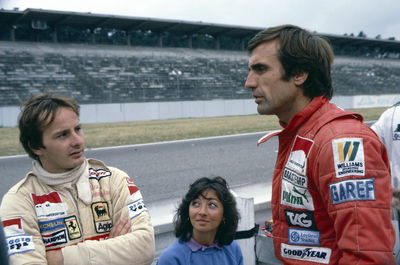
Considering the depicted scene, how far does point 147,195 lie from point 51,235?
4.95 meters

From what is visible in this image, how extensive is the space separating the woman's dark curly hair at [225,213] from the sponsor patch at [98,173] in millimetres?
499

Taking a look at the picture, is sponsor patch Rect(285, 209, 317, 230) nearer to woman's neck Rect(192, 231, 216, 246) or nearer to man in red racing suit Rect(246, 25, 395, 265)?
man in red racing suit Rect(246, 25, 395, 265)

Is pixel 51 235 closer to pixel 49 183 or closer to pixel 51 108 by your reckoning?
pixel 49 183

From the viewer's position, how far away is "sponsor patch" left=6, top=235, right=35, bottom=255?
1907 mm

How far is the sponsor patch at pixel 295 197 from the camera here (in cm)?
151

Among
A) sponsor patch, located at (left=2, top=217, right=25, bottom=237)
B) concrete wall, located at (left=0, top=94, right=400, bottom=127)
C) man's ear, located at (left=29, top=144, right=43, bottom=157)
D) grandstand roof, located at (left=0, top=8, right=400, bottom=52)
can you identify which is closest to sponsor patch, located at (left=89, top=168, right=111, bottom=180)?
man's ear, located at (left=29, top=144, right=43, bottom=157)

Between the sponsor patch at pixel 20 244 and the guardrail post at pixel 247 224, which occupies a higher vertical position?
the sponsor patch at pixel 20 244

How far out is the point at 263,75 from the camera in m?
1.77

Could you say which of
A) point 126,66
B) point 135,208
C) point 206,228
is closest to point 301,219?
point 206,228

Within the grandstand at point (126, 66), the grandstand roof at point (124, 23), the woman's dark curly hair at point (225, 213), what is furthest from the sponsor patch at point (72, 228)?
the grandstand roof at point (124, 23)

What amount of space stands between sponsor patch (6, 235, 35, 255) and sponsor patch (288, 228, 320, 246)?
3.85ft

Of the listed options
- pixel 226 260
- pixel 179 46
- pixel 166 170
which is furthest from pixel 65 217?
pixel 179 46

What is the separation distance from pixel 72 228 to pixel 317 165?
1.27m

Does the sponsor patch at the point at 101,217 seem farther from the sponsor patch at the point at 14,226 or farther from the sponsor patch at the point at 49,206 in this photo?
the sponsor patch at the point at 14,226
